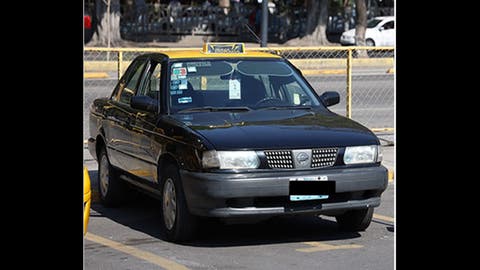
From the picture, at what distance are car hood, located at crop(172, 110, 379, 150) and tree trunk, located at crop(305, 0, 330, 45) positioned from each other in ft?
107

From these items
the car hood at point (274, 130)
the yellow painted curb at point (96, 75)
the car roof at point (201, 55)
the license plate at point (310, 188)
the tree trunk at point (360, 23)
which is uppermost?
the tree trunk at point (360, 23)

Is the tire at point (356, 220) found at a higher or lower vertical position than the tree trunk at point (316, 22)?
lower

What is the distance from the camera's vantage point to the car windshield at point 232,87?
334 inches

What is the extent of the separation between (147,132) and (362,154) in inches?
76.4

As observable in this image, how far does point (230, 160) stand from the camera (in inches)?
290

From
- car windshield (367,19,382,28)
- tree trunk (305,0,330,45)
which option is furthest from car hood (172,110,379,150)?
car windshield (367,19,382,28)

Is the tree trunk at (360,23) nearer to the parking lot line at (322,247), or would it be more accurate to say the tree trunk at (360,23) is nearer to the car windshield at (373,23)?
the car windshield at (373,23)

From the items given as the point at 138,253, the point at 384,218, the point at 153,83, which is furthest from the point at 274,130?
the point at 384,218

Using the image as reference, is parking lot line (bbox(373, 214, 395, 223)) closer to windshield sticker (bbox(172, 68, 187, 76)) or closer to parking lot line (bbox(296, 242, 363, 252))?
parking lot line (bbox(296, 242, 363, 252))

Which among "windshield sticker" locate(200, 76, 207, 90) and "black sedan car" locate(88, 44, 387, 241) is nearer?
"black sedan car" locate(88, 44, 387, 241)

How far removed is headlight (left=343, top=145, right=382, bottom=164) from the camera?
301 inches

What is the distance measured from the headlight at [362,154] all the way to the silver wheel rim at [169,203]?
140cm

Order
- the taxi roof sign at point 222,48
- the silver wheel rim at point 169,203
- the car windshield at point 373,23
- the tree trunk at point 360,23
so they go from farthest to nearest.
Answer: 1. the car windshield at point 373,23
2. the tree trunk at point 360,23
3. the taxi roof sign at point 222,48
4. the silver wheel rim at point 169,203

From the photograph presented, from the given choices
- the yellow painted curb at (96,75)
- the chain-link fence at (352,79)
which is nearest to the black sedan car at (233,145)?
the chain-link fence at (352,79)
